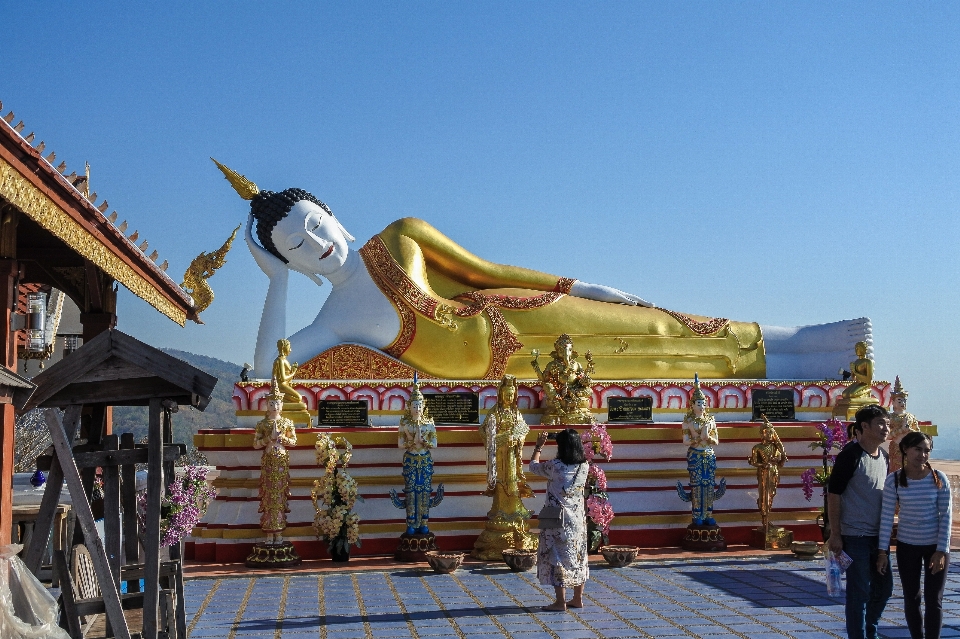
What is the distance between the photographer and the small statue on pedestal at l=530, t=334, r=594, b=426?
46.2 ft

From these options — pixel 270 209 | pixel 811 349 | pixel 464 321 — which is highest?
pixel 270 209

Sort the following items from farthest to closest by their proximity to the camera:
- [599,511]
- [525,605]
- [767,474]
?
[767,474] → [599,511] → [525,605]

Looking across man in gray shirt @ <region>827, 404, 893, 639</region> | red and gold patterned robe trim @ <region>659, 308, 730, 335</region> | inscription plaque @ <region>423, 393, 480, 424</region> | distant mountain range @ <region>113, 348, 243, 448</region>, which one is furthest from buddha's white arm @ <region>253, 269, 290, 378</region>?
distant mountain range @ <region>113, 348, 243, 448</region>

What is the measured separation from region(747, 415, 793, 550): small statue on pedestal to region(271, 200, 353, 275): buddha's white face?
658 cm

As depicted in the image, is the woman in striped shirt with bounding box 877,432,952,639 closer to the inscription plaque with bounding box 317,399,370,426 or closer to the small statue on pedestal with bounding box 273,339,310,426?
the inscription plaque with bounding box 317,399,370,426

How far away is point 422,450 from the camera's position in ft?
43.3

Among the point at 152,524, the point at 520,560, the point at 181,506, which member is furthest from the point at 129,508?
the point at 520,560

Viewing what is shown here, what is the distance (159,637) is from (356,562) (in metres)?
6.03

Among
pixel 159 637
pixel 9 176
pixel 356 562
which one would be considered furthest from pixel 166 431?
pixel 356 562

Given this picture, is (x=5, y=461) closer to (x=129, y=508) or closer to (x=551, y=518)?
(x=129, y=508)

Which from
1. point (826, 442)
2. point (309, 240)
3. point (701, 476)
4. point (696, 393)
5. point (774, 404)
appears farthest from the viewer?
point (309, 240)

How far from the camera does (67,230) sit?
741cm

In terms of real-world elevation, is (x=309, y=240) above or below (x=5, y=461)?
above

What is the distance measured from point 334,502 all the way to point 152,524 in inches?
247
